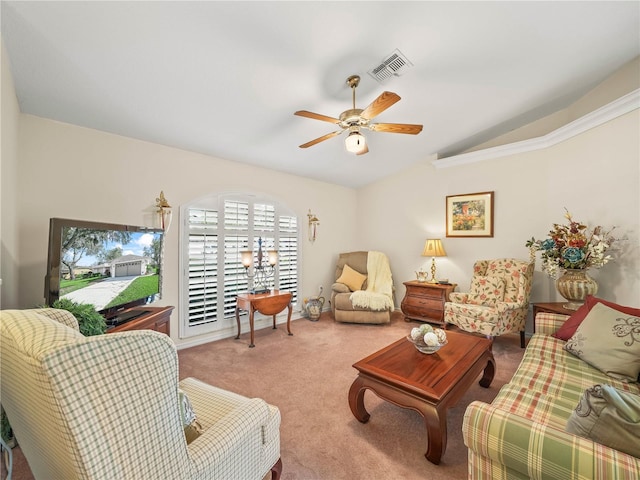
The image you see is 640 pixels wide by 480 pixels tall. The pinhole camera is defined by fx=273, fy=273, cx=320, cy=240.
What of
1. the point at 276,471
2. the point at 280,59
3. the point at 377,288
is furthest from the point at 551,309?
the point at 280,59

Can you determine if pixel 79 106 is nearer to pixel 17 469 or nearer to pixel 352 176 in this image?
pixel 17 469

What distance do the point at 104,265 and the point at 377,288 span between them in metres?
3.69

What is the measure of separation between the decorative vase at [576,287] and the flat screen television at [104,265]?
399 centimetres

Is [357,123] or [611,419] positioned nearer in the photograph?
[611,419]

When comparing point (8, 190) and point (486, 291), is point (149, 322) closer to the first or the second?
point (8, 190)

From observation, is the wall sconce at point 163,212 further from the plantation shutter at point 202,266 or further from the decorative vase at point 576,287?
the decorative vase at point 576,287

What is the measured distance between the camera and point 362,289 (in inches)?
183

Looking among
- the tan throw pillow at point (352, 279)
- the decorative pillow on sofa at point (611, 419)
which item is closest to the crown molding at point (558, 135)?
the tan throw pillow at point (352, 279)

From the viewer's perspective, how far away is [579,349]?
1840 mm

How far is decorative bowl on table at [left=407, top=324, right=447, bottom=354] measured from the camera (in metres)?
2.00

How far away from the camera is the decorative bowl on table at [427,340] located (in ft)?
6.57

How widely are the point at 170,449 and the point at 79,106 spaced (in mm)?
2700

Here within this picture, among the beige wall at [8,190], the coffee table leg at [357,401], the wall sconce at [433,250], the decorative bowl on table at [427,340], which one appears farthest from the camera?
the wall sconce at [433,250]

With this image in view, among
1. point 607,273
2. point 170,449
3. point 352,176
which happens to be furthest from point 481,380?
point 352,176
